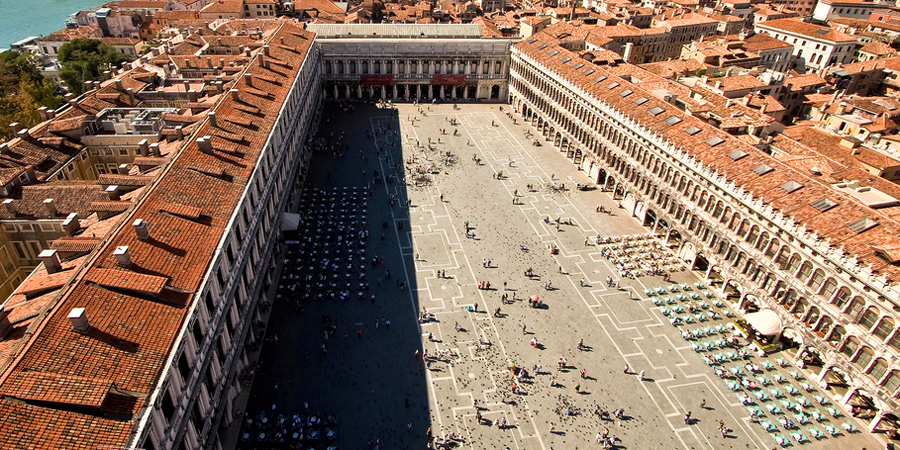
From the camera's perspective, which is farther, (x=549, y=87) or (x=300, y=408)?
(x=549, y=87)

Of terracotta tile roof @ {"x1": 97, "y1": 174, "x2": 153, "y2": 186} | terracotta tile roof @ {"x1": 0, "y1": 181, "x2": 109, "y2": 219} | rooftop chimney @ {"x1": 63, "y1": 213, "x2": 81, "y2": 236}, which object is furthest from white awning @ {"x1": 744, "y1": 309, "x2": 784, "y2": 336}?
terracotta tile roof @ {"x1": 0, "y1": 181, "x2": 109, "y2": 219}

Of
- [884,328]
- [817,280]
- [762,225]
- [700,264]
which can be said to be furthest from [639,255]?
[884,328]

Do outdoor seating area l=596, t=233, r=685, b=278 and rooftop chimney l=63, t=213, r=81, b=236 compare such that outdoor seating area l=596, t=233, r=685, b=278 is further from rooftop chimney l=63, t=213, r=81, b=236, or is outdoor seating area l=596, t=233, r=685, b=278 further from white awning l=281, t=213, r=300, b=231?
rooftop chimney l=63, t=213, r=81, b=236

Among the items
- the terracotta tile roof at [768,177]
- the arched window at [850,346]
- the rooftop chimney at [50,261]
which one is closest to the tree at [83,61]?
the rooftop chimney at [50,261]

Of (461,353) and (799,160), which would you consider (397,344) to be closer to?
(461,353)

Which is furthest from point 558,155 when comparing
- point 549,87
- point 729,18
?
point 729,18

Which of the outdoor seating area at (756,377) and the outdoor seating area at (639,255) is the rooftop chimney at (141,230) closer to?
the outdoor seating area at (639,255)

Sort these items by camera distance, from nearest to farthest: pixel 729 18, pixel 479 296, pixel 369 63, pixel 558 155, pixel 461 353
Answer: pixel 461 353 → pixel 479 296 → pixel 558 155 → pixel 369 63 → pixel 729 18
